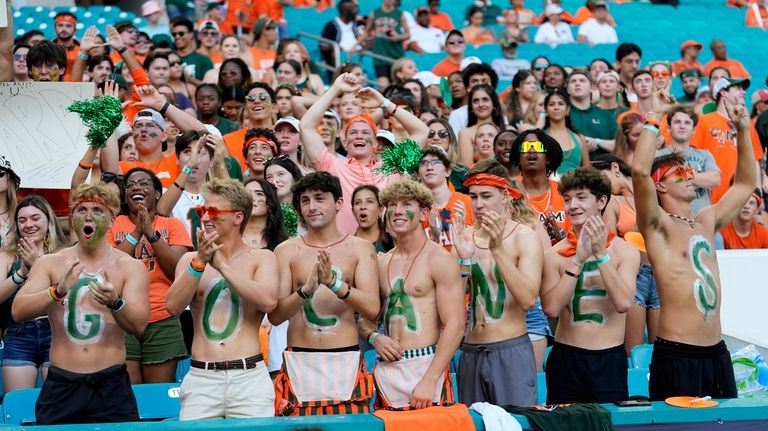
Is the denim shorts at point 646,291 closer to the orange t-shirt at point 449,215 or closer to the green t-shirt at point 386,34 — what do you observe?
the orange t-shirt at point 449,215

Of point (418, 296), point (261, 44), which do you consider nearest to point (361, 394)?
point (418, 296)

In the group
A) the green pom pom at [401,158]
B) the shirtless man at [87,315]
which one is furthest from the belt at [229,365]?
the green pom pom at [401,158]

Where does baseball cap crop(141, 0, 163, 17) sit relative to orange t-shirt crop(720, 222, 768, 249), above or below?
above

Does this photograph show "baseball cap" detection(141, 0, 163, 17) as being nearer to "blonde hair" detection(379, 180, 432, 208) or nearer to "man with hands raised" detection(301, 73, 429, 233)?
→ "man with hands raised" detection(301, 73, 429, 233)

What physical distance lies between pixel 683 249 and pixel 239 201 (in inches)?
101

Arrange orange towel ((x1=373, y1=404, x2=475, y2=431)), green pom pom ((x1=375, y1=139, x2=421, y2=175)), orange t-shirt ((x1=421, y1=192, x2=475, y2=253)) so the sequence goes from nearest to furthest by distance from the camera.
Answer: orange towel ((x1=373, y1=404, x2=475, y2=431))
green pom pom ((x1=375, y1=139, x2=421, y2=175))
orange t-shirt ((x1=421, y1=192, x2=475, y2=253))

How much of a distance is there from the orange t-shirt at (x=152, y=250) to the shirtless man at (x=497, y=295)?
6.51ft

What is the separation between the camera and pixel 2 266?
776 cm

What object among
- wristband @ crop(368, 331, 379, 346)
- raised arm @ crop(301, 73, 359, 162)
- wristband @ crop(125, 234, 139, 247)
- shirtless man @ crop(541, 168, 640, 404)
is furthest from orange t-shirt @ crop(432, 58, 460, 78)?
wristband @ crop(368, 331, 379, 346)

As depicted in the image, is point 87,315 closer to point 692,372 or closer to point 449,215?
point 449,215

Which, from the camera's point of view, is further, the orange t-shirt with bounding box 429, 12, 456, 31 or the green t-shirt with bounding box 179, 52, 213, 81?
the orange t-shirt with bounding box 429, 12, 456, 31

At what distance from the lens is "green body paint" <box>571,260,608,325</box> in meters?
7.15

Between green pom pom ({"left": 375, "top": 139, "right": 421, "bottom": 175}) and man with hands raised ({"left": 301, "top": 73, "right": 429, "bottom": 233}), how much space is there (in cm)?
87

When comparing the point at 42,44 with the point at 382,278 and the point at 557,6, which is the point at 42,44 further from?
the point at 557,6
